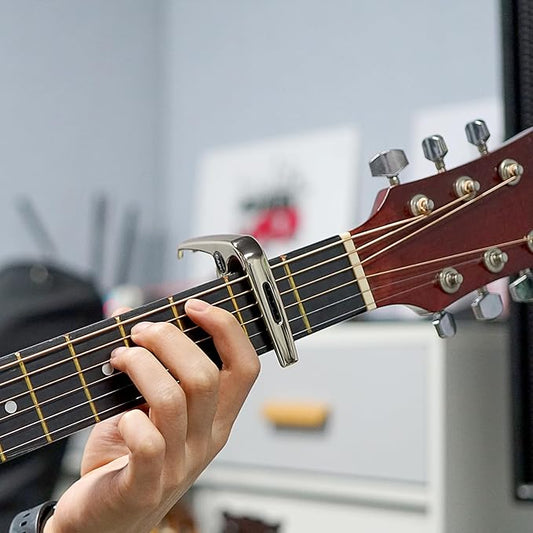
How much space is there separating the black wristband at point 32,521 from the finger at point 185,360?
20 cm

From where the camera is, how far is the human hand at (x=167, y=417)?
0.72 meters

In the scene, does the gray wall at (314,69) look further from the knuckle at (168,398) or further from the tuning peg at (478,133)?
the knuckle at (168,398)

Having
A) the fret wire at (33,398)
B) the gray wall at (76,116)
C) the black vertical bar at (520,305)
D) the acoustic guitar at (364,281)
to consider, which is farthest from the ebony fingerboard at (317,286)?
the gray wall at (76,116)

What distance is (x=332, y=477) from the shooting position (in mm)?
1404

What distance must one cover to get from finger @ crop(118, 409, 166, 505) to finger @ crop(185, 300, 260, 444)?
7 centimetres

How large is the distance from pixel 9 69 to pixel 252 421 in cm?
104

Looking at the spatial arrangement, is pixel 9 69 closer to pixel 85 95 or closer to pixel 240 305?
pixel 85 95

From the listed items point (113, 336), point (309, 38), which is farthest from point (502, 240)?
point (309, 38)

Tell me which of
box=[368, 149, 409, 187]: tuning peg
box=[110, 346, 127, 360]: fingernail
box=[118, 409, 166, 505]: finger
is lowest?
box=[118, 409, 166, 505]: finger

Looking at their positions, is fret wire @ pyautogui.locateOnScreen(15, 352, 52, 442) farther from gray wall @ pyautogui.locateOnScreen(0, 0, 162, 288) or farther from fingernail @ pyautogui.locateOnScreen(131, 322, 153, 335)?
gray wall @ pyautogui.locateOnScreen(0, 0, 162, 288)

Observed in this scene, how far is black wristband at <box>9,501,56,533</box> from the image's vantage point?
839mm

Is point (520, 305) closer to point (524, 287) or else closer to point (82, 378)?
point (524, 287)

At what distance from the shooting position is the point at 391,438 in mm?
1345

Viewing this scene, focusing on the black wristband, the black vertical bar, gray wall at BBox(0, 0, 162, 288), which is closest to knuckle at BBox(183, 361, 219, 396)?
the black wristband
